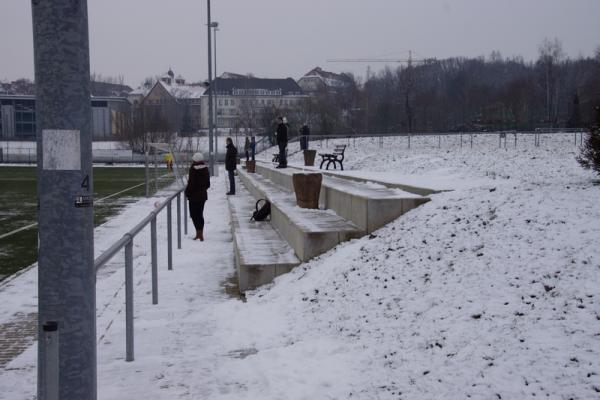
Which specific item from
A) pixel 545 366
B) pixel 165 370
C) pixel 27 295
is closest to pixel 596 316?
pixel 545 366

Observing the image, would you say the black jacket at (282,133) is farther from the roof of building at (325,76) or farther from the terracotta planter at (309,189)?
the roof of building at (325,76)

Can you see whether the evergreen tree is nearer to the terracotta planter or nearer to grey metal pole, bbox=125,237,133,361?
the terracotta planter

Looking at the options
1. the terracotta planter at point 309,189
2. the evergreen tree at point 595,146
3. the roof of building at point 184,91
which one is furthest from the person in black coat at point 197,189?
the roof of building at point 184,91

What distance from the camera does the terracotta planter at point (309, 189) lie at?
10531 millimetres

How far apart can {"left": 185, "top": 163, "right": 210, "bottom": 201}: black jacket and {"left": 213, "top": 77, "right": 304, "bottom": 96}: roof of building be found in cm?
13747

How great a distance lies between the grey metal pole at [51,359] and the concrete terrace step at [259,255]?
482 cm

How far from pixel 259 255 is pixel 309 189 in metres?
2.61

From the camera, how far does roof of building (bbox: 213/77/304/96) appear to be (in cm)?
14825

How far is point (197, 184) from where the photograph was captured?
505 inches

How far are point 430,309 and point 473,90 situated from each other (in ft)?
331

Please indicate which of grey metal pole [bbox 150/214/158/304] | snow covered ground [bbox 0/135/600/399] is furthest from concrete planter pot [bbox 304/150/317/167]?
grey metal pole [bbox 150/214/158/304]

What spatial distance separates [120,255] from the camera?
36.6ft

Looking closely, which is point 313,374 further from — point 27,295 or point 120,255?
point 120,255

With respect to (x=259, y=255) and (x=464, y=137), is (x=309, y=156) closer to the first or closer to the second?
(x=259, y=255)
